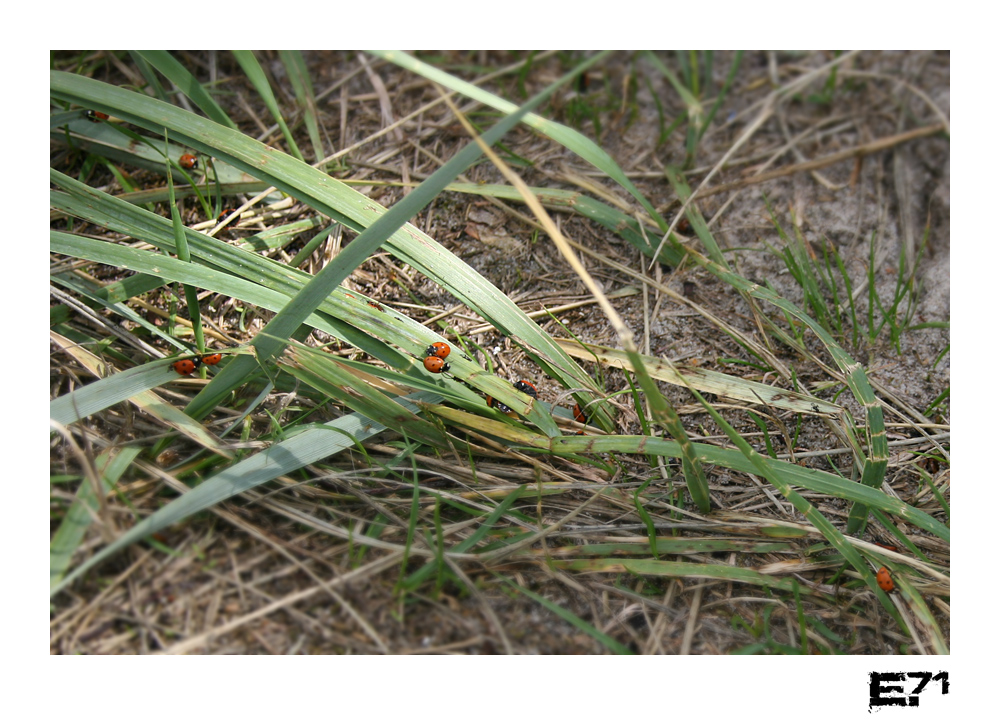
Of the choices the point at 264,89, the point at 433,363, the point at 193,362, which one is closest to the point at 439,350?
the point at 433,363

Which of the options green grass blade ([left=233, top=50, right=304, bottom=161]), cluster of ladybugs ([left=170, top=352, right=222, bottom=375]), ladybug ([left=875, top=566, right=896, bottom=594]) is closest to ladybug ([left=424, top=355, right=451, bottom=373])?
cluster of ladybugs ([left=170, top=352, right=222, bottom=375])

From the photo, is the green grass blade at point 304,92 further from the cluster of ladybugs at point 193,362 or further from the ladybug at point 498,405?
the ladybug at point 498,405

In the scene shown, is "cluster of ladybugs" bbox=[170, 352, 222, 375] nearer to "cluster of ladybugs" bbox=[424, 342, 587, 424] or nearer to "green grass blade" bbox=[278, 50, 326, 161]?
"cluster of ladybugs" bbox=[424, 342, 587, 424]

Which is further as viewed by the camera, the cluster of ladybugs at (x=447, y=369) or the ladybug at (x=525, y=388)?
the ladybug at (x=525, y=388)

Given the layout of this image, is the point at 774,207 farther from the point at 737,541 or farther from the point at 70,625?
the point at 70,625

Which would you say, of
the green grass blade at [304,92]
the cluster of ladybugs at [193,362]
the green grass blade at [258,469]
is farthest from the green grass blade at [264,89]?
the green grass blade at [258,469]

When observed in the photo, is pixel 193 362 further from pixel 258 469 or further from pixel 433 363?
pixel 433 363
